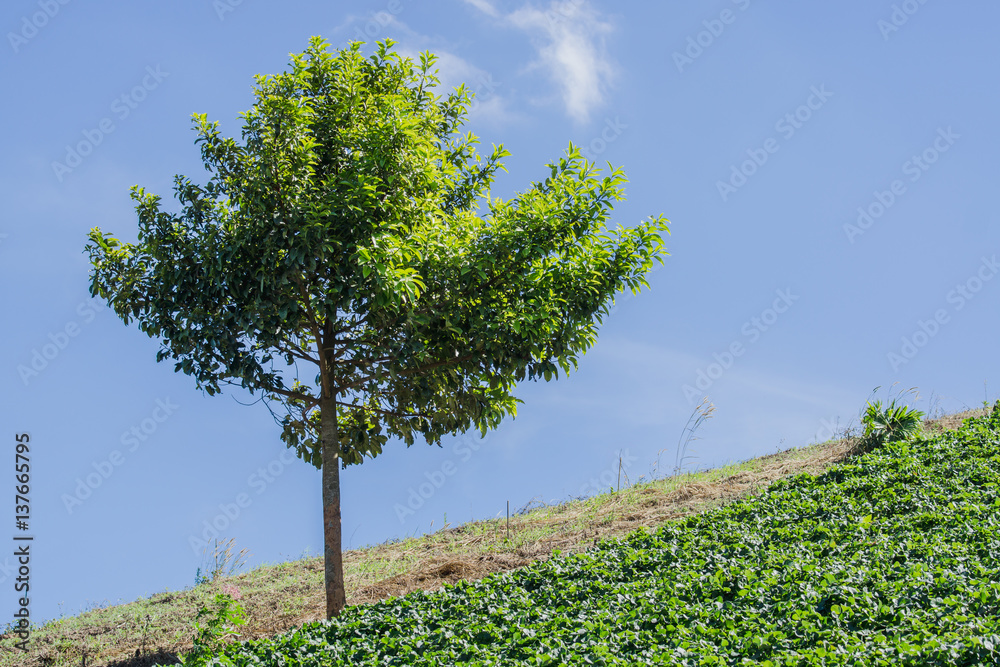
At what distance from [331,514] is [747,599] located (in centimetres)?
529

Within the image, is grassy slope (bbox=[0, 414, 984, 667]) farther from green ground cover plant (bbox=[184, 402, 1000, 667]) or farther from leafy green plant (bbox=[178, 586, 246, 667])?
green ground cover plant (bbox=[184, 402, 1000, 667])

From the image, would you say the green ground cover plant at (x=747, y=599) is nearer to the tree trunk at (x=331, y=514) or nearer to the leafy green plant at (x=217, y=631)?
the leafy green plant at (x=217, y=631)

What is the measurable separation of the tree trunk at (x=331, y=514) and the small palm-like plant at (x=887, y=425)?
906cm

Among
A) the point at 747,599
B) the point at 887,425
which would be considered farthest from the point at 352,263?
the point at 887,425

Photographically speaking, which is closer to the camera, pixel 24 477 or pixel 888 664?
pixel 888 664

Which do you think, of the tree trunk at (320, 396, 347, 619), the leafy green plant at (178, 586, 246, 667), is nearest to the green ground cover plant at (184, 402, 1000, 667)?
the leafy green plant at (178, 586, 246, 667)

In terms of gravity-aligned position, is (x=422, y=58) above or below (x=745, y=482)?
above

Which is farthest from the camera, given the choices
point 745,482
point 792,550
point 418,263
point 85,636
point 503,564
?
point 745,482

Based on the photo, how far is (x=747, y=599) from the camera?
695cm

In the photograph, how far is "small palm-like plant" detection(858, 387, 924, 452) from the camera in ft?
41.8

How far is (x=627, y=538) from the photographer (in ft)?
32.0

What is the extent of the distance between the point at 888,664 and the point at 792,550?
112 inches

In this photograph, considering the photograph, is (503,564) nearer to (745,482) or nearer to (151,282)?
(745,482)

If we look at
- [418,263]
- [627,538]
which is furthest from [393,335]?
[627,538]
